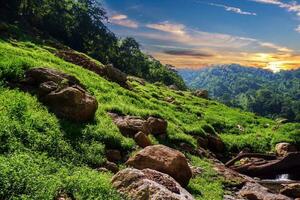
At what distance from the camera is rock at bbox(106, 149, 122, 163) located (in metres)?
23.1

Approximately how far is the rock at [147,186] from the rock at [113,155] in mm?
5908

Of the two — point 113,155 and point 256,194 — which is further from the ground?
point 113,155

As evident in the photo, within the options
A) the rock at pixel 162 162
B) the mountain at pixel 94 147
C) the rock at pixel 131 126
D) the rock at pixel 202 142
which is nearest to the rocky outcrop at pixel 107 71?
the mountain at pixel 94 147

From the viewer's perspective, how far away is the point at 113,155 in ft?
76.5

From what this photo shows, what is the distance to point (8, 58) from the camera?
96.7 feet

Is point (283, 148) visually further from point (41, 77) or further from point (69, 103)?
point (41, 77)

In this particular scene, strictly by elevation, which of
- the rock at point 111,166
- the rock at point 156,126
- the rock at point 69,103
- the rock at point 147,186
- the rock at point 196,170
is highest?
the rock at point 69,103

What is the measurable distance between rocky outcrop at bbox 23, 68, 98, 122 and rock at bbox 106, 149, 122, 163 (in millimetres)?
2806

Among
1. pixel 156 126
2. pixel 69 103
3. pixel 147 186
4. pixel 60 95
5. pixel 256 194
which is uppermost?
pixel 60 95

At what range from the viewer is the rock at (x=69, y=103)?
24000 millimetres

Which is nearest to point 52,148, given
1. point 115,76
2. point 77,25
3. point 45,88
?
point 45,88

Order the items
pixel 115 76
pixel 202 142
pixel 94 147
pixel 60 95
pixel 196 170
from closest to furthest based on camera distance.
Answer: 1. pixel 94 147
2. pixel 60 95
3. pixel 196 170
4. pixel 202 142
5. pixel 115 76

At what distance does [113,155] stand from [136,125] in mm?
5482

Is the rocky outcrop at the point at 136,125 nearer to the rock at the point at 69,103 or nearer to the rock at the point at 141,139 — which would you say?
the rock at the point at 141,139
